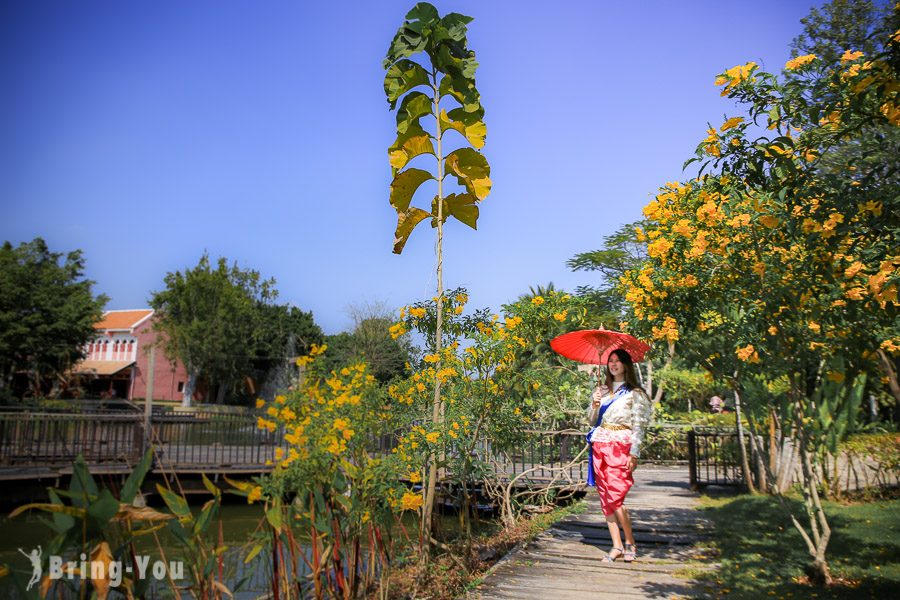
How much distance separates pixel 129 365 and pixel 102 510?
159 feet

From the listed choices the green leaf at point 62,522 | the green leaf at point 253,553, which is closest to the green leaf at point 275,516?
the green leaf at point 253,553

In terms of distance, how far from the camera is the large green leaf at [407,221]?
17.2ft

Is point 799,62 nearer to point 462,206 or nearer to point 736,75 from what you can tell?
point 736,75

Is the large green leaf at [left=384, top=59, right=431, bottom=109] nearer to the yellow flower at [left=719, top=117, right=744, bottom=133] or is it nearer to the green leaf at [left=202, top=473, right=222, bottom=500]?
the yellow flower at [left=719, top=117, right=744, bottom=133]

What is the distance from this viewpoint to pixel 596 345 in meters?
6.37

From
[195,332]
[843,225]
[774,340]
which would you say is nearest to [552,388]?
[774,340]

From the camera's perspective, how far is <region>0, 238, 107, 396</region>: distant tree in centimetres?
3080

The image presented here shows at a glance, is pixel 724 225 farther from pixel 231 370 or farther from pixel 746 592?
pixel 231 370

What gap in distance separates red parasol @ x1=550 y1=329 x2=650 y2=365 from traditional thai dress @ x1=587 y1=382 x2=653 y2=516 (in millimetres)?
658

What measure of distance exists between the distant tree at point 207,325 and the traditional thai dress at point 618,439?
38657 millimetres

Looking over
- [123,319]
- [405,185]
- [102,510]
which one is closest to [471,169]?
[405,185]

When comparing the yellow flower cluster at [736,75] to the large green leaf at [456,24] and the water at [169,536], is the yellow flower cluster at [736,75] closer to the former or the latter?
the large green leaf at [456,24]

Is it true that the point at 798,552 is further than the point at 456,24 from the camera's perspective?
Yes

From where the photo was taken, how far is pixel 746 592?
4.49 m
